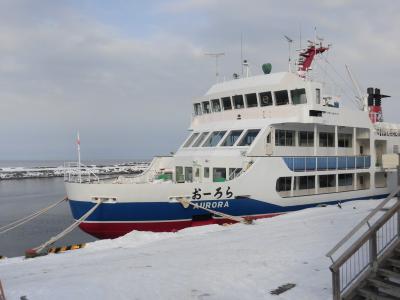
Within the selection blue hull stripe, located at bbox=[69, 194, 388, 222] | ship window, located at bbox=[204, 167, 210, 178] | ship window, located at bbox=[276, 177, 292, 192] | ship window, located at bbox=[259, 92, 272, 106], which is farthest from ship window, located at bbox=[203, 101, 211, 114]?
blue hull stripe, located at bbox=[69, 194, 388, 222]

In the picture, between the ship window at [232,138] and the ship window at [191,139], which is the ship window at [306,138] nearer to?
the ship window at [232,138]


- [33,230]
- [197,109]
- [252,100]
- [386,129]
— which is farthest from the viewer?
[386,129]

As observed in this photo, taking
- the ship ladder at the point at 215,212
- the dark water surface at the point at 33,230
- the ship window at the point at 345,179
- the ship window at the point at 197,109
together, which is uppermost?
the ship window at the point at 197,109

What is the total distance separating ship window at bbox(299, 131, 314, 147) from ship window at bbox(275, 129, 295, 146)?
71 cm

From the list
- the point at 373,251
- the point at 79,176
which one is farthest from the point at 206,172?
the point at 373,251

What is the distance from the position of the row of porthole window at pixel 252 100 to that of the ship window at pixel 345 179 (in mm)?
5384

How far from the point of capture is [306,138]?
20.9 metres

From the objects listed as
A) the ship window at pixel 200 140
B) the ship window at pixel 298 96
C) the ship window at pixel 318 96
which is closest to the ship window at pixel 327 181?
the ship window at pixel 318 96

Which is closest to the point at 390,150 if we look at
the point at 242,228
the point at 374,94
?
the point at 374,94

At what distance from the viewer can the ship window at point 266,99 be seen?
2003 cm

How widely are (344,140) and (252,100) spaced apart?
681cm

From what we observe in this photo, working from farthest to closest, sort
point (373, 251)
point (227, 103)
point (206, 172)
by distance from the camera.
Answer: point (227, 103)
point (206, 172)
point (373, 251)

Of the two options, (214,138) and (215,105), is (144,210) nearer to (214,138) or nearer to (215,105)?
(214,138)

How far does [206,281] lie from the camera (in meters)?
8.68
